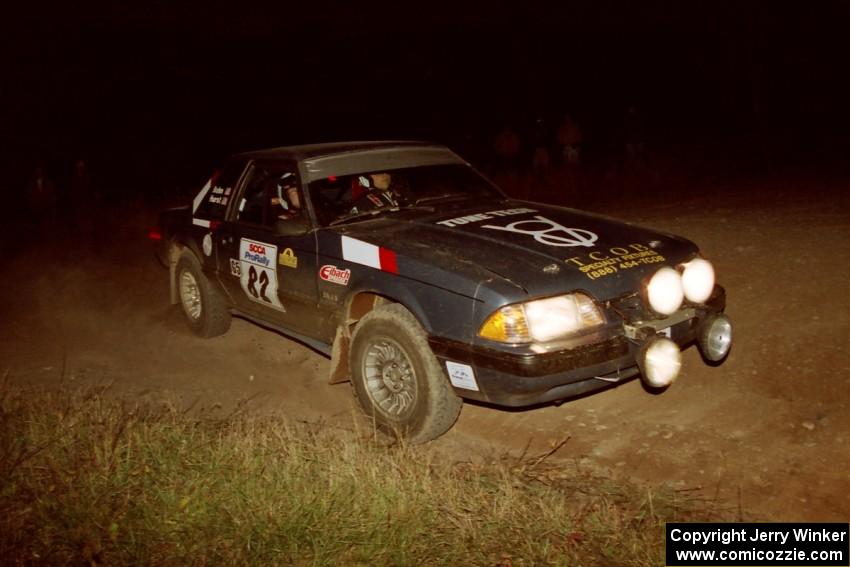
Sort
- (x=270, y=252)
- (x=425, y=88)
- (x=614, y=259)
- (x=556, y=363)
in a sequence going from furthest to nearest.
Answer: (x=425, y=88) → (x=270, y=252) → (x=614, y=259) → (x=556, y=363)

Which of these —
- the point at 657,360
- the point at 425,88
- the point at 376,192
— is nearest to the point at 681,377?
the point at 657,360

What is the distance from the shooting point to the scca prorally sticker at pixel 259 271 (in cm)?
491

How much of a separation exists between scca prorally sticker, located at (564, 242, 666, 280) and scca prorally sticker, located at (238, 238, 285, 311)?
2.08 metres

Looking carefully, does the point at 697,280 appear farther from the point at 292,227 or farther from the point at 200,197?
the point at 200,197

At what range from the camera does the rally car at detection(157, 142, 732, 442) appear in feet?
11.7

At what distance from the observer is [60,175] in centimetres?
2548

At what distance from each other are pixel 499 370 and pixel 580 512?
0.75 metres

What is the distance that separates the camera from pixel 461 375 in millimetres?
3709

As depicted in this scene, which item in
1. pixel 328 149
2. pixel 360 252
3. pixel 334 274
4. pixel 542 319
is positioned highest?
pixel 328 149

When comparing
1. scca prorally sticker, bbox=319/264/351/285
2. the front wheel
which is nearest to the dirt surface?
the front wheel

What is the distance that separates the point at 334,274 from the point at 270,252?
2.42 feet

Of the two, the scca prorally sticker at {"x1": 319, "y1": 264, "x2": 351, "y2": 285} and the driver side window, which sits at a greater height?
the driver side window

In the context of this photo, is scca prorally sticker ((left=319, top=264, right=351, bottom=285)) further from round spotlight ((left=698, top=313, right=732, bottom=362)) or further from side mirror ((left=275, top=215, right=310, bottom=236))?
round spotlight ((left=698, top=313, right=732, bottom=362))

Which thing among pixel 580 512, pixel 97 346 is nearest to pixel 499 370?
pixel 580 512
